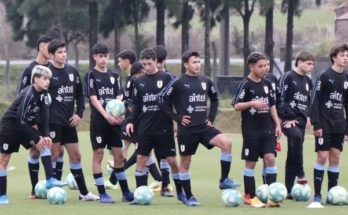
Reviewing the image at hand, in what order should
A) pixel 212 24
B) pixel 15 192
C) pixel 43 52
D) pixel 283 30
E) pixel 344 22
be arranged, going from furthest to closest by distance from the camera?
pixel 283 30
pixel 344 22
pixel 212 24
pixel 15 192
pixel 43 52

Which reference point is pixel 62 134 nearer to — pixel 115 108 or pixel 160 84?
pixel 115 108

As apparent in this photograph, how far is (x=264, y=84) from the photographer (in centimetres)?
1404

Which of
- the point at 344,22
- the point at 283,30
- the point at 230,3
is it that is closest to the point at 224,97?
the point at 230,3

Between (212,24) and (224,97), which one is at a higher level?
(212,24)

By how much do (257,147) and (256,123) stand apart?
1.06 feet

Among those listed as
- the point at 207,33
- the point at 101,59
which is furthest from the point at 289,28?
the point at 101,59

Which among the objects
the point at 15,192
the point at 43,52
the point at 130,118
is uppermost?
the point at 43,52

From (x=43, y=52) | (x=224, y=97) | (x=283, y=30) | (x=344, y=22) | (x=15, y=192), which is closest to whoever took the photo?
(x=43, y=52)

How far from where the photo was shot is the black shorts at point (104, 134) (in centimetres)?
1444

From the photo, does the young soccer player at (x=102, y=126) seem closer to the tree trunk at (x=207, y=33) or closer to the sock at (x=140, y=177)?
the sock at (x=140, y=177)

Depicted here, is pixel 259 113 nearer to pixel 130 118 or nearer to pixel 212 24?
pixel 130 118

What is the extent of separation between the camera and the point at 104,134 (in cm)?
1447

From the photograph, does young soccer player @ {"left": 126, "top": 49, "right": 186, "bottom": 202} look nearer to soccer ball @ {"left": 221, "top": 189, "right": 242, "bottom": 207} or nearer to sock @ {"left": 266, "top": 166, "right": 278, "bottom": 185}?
soccer ball @ {"left": 221, "top": 189, "right": 242, "bottom": 207}

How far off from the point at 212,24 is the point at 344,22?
13.6 meters
